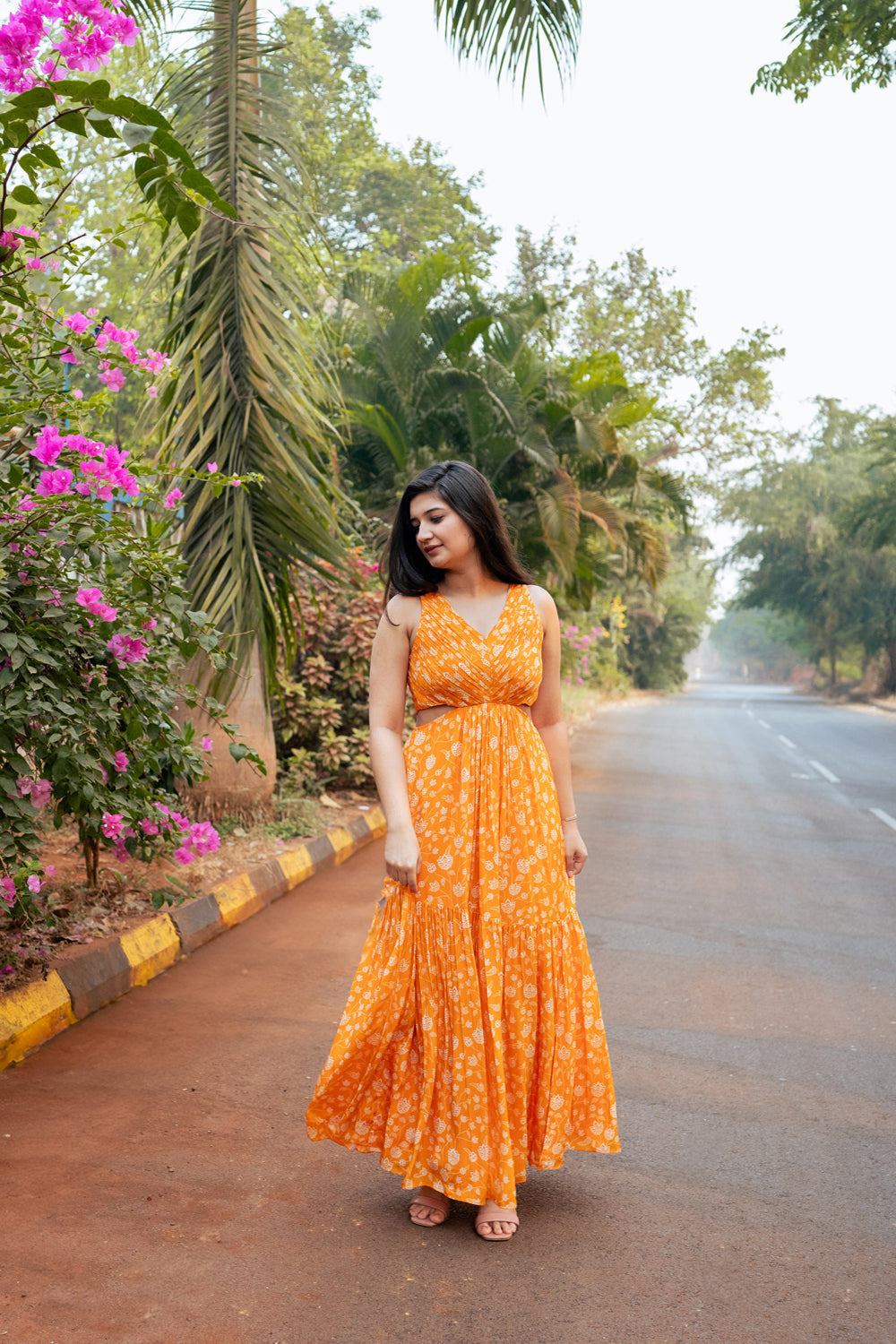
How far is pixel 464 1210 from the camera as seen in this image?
3.13 metres

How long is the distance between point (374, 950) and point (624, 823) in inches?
277

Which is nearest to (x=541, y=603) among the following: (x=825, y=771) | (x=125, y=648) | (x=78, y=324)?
(x=125, y=648)

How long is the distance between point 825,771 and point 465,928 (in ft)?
41.1

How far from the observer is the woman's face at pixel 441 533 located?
3158 millimetres

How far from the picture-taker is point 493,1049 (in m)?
2.92

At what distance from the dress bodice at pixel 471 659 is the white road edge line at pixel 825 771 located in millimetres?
11190

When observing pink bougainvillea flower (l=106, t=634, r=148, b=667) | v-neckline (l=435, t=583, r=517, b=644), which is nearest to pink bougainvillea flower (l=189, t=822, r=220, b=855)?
pink bougainvillea flower (l=106, t=634, r=148, b=667)

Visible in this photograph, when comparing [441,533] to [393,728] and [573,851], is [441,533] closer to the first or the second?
[393,728]

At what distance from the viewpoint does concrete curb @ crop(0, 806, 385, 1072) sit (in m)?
4.02

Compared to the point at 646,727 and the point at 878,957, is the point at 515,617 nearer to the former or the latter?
the point at 878,957

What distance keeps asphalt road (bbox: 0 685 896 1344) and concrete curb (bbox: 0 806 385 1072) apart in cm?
8

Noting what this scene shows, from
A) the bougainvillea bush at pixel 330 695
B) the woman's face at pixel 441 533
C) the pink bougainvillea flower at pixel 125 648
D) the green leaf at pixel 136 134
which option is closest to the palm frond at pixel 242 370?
the bougainvillea bush at pixel 330 695

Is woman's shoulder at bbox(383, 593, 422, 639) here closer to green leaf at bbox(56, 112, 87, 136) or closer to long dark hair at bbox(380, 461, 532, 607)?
long dark hair at bbox(380, 461, 532, 607)

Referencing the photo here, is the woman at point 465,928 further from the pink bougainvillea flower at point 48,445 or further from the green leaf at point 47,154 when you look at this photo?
the green leaf at point 47,154
